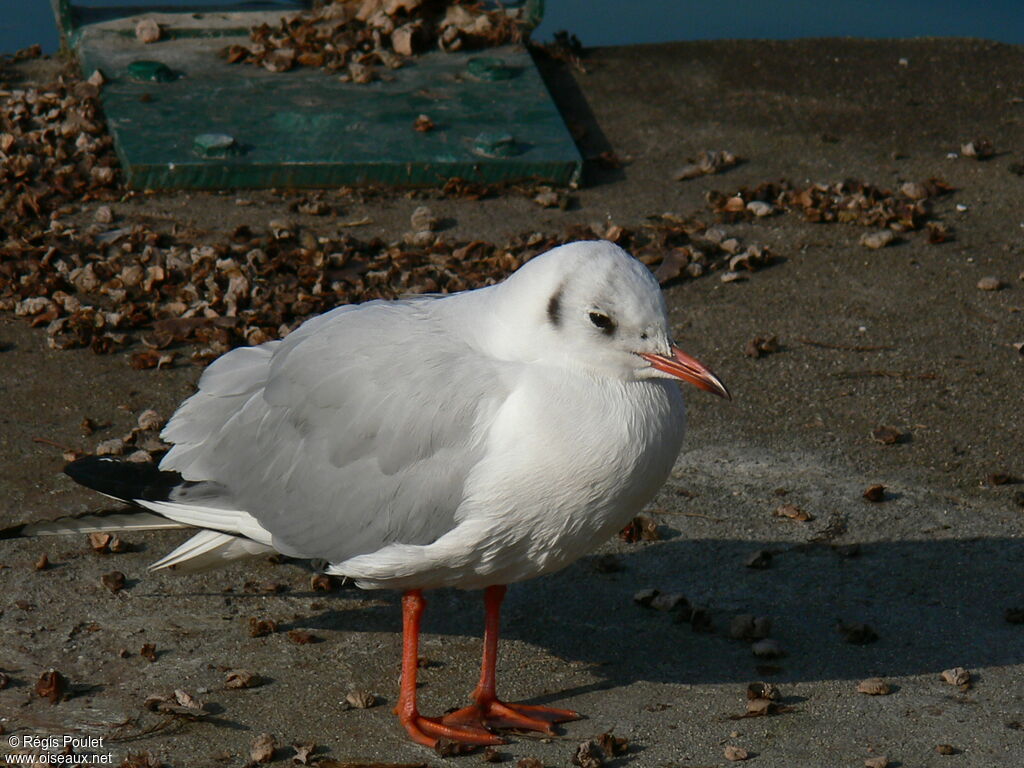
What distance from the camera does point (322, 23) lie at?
819cm

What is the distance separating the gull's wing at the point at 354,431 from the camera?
11.5 feet

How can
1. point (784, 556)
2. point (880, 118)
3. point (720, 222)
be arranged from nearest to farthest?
point (784, 556) → point (720, 222) → point (880, 118)

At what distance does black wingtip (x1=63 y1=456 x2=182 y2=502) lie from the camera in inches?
156

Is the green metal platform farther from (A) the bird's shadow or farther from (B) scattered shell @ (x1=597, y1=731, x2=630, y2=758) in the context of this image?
(B) scattered shell @ (x1=597, y1=731, x2=630, y2=758)

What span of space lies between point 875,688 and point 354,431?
1.62 m

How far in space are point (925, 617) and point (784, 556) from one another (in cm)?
50

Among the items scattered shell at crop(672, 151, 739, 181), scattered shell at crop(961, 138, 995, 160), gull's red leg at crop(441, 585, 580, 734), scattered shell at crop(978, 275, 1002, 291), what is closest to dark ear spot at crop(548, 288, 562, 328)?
gull's red leg at crop(441, 585, 580, 734)

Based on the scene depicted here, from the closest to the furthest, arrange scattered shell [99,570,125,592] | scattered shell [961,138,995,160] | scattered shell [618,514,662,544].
Answer: scattered shell [99,570,125,592], scattered shell [618,514,662,544], scattered shell [961,138,995,160]

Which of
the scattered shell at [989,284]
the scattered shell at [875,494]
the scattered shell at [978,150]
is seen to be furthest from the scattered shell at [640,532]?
the scattered shell at [978,150]

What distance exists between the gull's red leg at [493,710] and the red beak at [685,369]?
0.87m

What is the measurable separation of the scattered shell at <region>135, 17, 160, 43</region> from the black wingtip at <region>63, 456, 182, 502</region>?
446 cm

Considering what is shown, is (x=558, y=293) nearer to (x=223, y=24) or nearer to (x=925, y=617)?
(x=925, y=617)

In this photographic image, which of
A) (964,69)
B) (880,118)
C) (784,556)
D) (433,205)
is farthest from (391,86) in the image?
(784,556)

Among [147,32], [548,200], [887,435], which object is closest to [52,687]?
[887,435]
